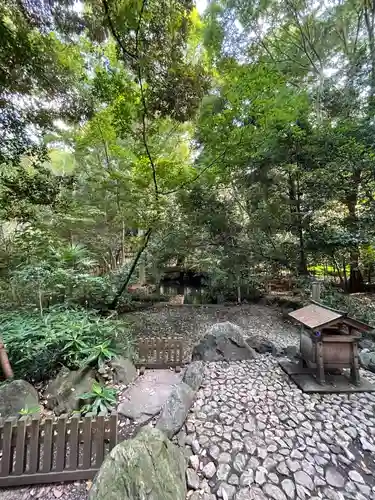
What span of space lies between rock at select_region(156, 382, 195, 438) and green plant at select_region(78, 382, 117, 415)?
1.97 ft

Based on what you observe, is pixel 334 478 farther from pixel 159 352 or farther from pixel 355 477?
pixel 159 352

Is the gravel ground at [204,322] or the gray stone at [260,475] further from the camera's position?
the gravel ground at [204,322]

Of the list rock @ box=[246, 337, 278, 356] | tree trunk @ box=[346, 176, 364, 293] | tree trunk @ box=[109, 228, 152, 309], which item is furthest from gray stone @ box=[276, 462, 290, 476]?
tree trunk @ box=[346, 176, 364, 293]

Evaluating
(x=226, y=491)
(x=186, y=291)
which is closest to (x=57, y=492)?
(x=226, y=491)

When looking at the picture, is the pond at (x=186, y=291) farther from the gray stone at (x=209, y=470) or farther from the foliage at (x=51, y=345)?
the gray stone at (x=209, y=470)

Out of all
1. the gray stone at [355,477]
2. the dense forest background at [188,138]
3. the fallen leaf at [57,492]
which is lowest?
the fallen leaf at [57,492]

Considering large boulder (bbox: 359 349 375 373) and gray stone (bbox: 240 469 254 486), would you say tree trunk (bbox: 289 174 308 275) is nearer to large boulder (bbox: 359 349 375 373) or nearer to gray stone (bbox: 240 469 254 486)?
large boulder (bbox: 359 349 375 373)

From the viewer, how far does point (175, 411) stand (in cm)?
200

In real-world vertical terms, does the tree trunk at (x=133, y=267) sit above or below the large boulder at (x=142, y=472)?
above

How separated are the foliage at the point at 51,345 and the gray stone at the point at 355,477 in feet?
7.86

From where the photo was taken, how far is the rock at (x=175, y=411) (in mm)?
1902

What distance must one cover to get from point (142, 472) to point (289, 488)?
0.98 meters

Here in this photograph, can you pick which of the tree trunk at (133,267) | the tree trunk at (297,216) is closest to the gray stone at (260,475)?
the tree trunk at (133,267)

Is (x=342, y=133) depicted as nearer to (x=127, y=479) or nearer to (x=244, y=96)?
(x=244, y=96)
